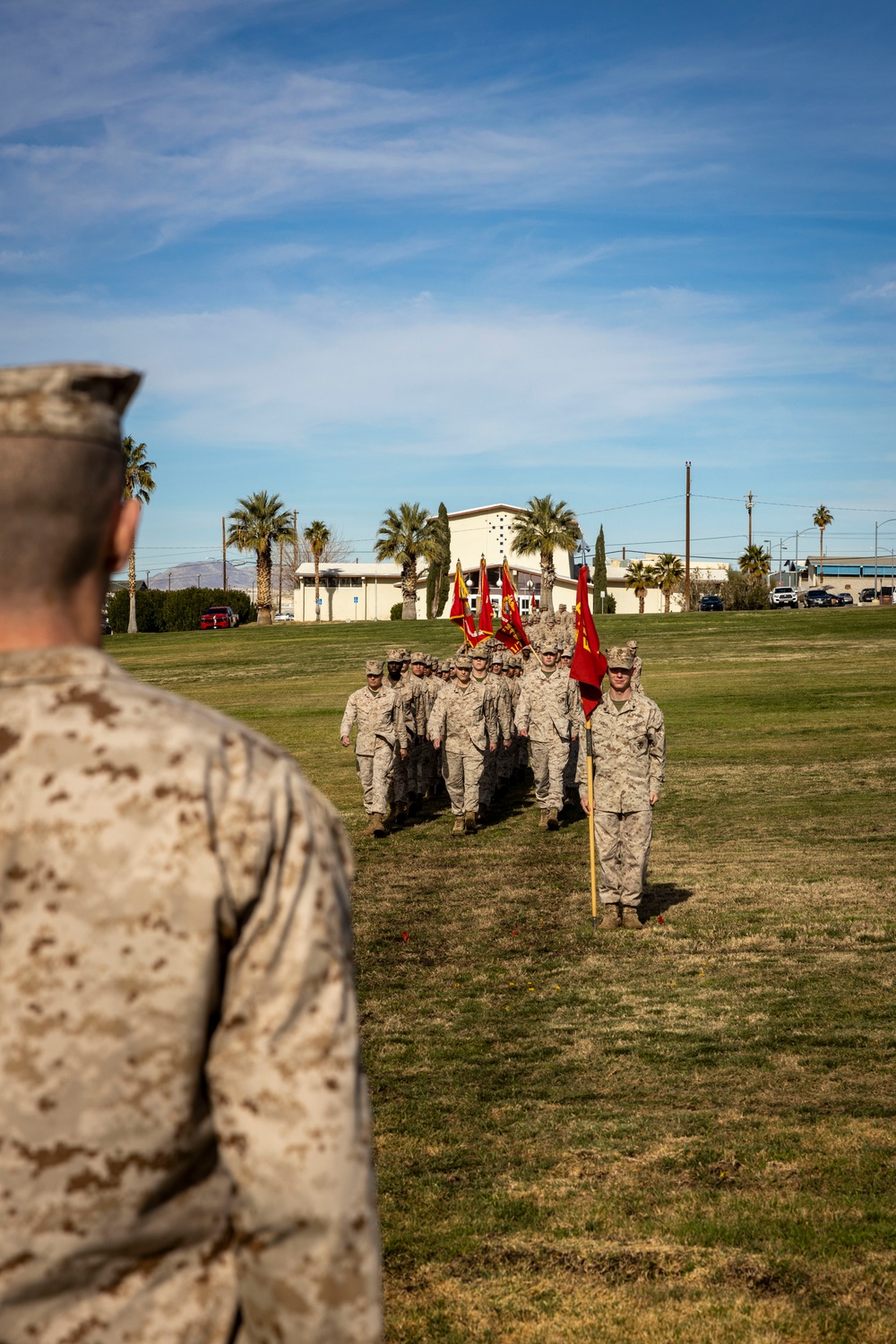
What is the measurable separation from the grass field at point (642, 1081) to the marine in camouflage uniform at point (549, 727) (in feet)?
1.85

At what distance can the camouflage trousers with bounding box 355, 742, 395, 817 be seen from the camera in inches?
723

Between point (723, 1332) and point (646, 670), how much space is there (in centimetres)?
4098

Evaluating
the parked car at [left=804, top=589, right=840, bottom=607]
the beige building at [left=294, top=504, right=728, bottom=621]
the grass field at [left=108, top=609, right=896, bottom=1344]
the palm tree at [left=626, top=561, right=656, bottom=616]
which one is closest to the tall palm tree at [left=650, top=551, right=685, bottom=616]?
the palm tree at [left=626, top=561, right=656, bottom=616]

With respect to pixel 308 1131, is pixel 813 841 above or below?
below

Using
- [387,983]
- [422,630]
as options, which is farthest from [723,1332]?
[422,630]

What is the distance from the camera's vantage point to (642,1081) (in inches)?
324

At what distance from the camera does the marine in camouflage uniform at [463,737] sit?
60.6ft

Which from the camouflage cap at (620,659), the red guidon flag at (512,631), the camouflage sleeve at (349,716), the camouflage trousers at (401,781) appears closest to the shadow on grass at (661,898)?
the camouflage cap at (620,659)

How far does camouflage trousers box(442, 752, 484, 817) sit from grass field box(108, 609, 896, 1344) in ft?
1.89

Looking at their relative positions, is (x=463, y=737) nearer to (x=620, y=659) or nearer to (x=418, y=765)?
(x=418, y=765)

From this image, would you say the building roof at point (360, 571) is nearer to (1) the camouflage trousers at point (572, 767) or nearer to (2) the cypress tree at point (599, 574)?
(2) the cypress tree at point (599, 574)

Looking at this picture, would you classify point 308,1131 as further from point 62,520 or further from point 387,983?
point 387,983

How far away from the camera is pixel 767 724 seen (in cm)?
3142

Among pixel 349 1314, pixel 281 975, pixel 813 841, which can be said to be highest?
pixel 281 975
